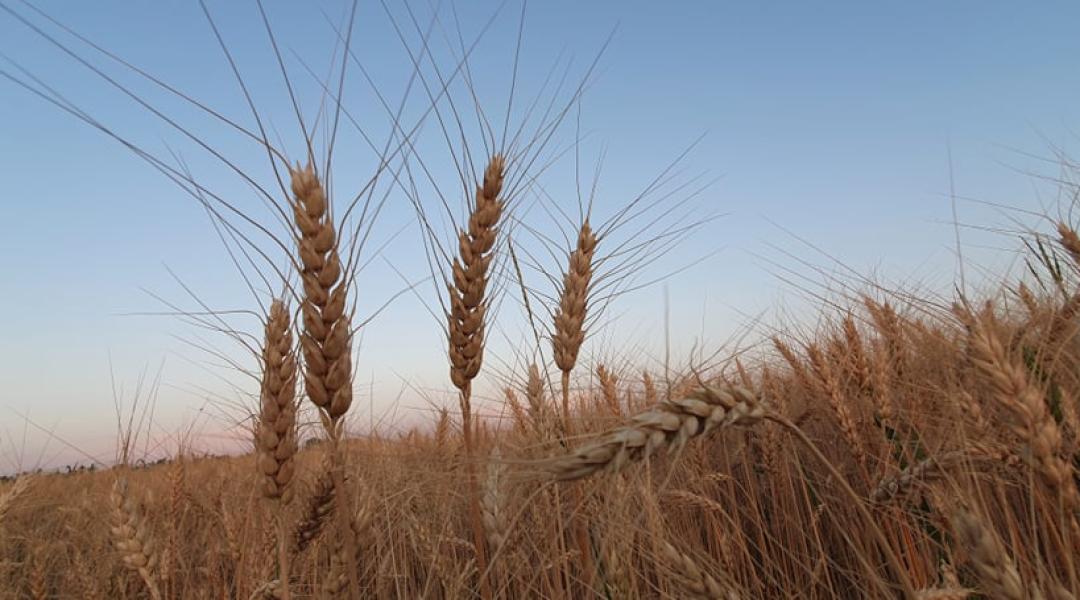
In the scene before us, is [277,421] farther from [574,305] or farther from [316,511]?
[574,305]

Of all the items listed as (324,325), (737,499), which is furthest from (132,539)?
(737,499)

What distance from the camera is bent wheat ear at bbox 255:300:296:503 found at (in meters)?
1.77

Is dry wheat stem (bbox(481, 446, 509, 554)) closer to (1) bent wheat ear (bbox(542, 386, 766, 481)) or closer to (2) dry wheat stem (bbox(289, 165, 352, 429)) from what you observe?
(2) dry wheat stem (bbox(289, 165, 352, 429))

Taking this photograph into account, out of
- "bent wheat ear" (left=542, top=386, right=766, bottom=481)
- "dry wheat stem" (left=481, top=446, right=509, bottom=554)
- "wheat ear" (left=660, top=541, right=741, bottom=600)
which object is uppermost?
"bent wheat ear" (left=542, top=386, right=766, bottom=481)

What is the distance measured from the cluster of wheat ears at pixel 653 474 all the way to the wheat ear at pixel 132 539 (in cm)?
1

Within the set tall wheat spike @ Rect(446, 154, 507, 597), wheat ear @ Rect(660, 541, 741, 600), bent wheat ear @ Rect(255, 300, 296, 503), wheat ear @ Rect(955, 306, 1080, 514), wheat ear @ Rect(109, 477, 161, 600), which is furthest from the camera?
wheat ear @ Rect(109, 477, 161, 600)

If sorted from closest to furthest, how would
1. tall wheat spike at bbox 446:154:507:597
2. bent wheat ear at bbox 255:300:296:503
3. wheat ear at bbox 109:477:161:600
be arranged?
1. bent wheat ear at bbox 255:300:296:503
2. tall wheat spike at bbox 446:154:507:597
3. wheat ear at bbox 109:477:161:600

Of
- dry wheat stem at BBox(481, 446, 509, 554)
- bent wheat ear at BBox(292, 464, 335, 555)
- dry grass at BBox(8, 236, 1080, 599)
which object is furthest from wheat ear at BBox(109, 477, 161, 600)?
dry wheat stem at BBox(481, 446, 509, 554)

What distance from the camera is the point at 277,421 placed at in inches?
71.0

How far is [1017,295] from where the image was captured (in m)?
3.32

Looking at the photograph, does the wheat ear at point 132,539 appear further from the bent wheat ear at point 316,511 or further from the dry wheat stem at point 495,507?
the dry wheat stem at point 495,507

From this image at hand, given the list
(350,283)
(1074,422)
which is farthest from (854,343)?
(350,283)

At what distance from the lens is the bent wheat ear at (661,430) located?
4.70ft

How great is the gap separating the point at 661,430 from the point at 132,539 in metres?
2.30
